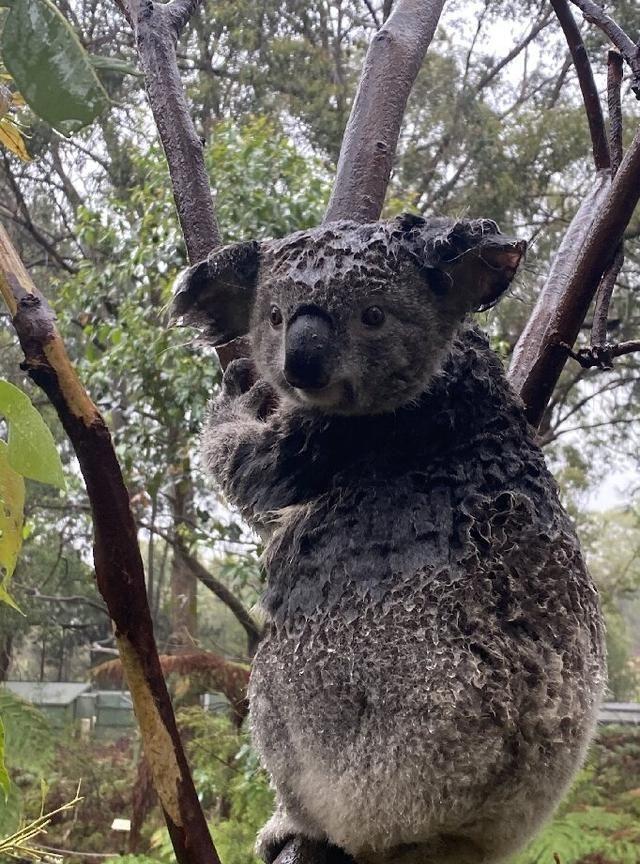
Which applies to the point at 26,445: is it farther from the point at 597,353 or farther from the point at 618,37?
the point at 618,37

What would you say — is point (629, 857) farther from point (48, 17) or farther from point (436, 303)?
point (48, 17)

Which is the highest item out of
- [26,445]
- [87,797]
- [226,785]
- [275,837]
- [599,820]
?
[26,445]

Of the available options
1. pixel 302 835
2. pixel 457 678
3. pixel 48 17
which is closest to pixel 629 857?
pixel 302 835

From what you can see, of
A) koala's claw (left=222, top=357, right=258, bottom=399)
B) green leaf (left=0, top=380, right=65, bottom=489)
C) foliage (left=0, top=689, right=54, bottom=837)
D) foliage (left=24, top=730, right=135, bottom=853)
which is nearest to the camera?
green leaf (left=0, top=380, right=65, bottom=489)

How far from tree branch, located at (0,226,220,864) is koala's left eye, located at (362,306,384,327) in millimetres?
378

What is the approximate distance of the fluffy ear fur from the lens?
103cm

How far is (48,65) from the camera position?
66cm

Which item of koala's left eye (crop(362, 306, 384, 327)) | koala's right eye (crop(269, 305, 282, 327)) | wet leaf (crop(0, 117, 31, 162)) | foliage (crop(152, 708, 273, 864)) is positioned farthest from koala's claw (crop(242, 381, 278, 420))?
foliage (crop(152, 708, 273, 864))

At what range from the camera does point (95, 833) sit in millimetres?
5809

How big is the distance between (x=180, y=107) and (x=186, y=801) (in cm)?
114

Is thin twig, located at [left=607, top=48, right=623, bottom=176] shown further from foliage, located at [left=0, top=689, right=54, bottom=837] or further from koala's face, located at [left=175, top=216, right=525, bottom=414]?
foliage, located at [left=0, top=689, right=54, bottom=837]

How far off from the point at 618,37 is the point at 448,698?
1006 mm

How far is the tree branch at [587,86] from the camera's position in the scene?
1.51 meters

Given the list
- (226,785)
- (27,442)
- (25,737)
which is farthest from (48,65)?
(25,737)
